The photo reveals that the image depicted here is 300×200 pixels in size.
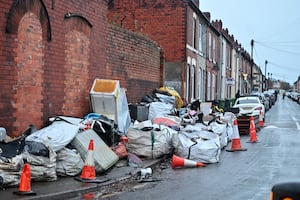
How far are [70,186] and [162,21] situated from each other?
63.5ft

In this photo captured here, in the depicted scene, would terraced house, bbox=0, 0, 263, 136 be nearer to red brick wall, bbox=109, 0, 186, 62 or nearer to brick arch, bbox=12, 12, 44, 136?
brick arch, bbox=12, 12, 44, 136

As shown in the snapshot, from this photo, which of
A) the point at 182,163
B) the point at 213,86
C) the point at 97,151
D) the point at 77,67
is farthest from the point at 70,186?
the point at 213,86

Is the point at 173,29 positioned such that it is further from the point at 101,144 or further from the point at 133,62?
the point at 101,144

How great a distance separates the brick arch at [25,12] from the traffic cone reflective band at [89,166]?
308 centimetres

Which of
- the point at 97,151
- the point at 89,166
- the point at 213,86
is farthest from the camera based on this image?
the point at 213,86

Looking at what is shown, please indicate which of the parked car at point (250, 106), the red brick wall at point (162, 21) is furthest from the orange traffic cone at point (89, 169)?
the red brick wall at point (162, 21)

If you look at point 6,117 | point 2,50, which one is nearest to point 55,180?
point 6,117

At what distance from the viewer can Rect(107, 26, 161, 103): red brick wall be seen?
16594mm

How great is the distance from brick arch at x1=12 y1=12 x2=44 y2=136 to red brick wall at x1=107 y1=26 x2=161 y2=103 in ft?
16.0

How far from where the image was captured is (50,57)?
11992 millimetres

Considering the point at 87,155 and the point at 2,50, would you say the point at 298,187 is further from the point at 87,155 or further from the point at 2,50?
the point at 2,50

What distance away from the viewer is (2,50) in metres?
10.0

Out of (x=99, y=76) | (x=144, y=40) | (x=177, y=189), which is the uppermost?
(x=144, y=40)

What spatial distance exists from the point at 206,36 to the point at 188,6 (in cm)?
804
